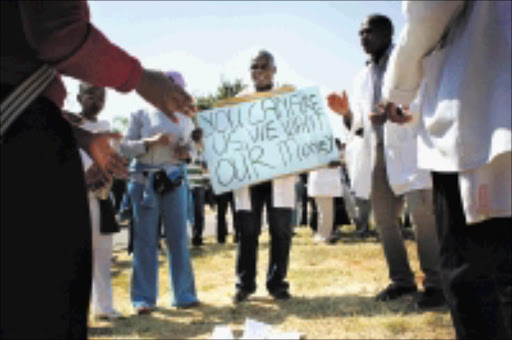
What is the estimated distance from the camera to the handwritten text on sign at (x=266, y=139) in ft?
16.1

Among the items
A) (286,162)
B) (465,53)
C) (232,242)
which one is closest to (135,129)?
(286,162)

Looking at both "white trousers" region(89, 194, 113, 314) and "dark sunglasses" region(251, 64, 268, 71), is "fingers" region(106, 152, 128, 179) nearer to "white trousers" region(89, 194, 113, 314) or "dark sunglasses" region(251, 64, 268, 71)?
"white trousers" region(89, 194, 113, 314)

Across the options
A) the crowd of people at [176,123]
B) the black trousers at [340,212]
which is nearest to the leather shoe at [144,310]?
→ the crowd of people at [176,123]

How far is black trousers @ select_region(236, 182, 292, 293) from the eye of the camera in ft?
15.9

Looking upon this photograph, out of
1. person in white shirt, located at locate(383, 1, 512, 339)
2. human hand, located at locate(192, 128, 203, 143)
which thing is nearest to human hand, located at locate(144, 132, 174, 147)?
human hand, located at locate(192, 128, 203, 143)

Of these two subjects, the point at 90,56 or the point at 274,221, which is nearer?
the point at 90,56

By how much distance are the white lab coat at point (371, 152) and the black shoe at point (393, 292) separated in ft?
2.56

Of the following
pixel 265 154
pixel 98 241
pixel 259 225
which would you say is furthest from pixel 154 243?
pixel 265 154

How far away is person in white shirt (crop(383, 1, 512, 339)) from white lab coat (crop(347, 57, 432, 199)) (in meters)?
2.24

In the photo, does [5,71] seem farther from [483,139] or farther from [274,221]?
[274,221]

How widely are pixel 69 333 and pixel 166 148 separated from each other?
3647mm

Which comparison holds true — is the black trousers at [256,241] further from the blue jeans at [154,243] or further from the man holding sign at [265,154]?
the blue jeans at [154,243]

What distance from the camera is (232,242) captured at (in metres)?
10.0

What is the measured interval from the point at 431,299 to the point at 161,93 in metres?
3.34
